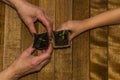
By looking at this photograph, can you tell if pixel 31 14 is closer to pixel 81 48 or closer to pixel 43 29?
pixel 43 29

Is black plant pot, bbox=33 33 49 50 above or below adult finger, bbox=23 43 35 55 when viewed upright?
above

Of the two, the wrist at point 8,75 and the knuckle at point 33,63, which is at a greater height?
the knuckle at point 33,63

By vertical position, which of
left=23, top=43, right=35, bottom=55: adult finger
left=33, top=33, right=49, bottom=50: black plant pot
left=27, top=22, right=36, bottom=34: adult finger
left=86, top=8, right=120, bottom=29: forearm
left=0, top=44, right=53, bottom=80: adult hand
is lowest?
left=0, top=44, right=53, bottom=80: adult hand

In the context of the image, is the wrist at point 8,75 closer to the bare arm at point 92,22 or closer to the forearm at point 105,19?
the bare arm at point 92,22

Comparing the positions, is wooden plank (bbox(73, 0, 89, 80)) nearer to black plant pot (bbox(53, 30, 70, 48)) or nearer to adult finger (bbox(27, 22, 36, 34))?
black plant pot (bbox(53, 30, 70, 48))

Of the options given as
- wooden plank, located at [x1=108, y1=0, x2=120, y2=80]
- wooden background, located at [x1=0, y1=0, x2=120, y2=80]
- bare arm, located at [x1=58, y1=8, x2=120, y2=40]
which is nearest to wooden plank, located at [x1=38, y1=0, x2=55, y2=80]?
wooden background, located at [x1=0, y1=0, x2=120, y2=80]

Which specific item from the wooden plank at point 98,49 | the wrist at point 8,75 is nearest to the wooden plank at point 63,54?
the wooden plank at point 98,49

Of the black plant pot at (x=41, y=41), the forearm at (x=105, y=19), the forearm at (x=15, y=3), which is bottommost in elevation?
the black plant pot at (x=41, y=41)

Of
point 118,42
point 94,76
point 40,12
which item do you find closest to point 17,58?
point 40,12
